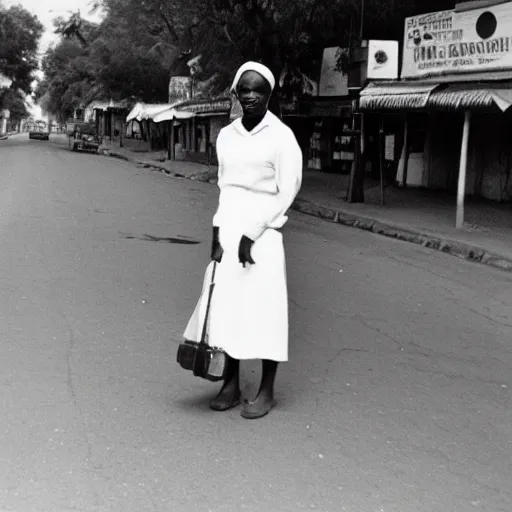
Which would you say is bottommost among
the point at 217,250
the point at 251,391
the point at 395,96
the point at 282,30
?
the point at 251,391

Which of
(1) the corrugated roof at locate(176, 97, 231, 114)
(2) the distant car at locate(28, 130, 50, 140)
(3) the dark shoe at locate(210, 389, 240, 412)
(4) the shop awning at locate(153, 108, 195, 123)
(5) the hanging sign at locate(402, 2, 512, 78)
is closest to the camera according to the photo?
(3) the dark shoe at locate(210, 389, 240, 412)

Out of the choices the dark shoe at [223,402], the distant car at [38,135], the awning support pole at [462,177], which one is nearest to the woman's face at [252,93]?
the dark shoe at [223,402]

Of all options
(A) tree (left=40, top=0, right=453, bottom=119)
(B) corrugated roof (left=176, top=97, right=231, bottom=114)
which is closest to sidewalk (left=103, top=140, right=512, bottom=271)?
(A) tree (left=40, top=0, right=453, bottom=119)

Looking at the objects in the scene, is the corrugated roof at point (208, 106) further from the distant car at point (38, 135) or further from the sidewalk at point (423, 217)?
the distant car at point (38, 135)

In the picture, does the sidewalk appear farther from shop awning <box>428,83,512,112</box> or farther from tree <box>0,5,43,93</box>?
tree <box>0,5,43,93</box>

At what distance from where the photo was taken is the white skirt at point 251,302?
4.05 m

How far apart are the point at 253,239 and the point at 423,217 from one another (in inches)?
446

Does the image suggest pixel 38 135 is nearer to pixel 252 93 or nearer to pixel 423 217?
pixel 423 217

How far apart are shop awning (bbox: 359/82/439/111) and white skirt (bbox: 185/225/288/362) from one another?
10.3 metres

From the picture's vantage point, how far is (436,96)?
13359 millimetres

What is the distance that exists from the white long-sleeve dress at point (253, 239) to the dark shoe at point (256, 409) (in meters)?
0.31

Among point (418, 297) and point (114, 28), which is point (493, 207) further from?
point (114, 28)

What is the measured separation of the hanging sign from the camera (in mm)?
13680

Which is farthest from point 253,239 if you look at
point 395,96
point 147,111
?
point 147,111
